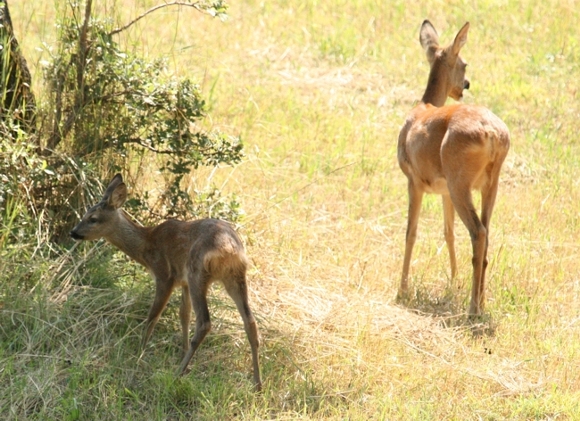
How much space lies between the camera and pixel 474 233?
7.45 metres

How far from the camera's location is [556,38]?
1466 cm

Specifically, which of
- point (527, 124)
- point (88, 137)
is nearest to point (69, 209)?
point (88, 137)

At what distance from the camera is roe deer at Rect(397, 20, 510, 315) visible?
24.0 feet

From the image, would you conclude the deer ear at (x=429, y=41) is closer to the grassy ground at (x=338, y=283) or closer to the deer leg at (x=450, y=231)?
the deer leg at (x=450, y=231)

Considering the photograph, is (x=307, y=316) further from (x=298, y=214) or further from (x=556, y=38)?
(x=556, y=38)

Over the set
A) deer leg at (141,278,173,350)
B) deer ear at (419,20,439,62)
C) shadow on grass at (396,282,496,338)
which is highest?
deer ear at (419,20,439,62)

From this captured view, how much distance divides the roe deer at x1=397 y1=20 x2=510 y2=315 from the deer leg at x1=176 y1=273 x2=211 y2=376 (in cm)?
232

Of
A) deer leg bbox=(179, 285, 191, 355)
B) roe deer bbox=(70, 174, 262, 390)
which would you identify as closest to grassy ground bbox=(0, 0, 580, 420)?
deer leg bbox=(179, 285, 191, 355)

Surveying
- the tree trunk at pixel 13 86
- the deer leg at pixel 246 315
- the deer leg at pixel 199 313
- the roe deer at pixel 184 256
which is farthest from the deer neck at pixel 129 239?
the tree trunk at pixel 13 86

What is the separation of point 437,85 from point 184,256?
348cm

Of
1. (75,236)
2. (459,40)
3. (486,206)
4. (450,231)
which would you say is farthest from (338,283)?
(459,40)

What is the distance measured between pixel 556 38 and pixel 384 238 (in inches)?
272

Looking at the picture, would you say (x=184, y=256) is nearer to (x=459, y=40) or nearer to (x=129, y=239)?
(x=129, y=239)

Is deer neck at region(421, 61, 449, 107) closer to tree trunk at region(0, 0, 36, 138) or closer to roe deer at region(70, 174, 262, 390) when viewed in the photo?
roe deer at region(70, 174, 262, 390)
